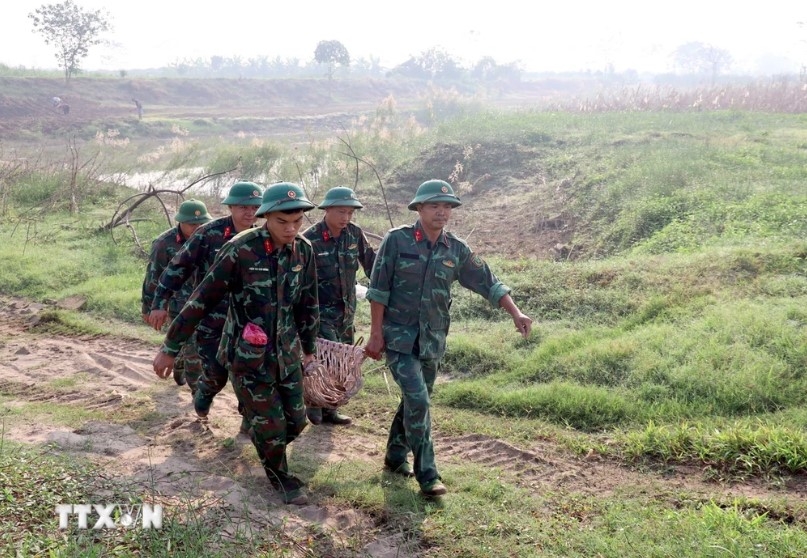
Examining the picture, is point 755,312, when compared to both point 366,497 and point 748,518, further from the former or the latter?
point 366,497

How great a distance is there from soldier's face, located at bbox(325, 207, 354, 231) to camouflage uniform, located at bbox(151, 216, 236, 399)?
71 cm

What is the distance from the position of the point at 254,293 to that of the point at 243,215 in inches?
51.4

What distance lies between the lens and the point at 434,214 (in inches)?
177

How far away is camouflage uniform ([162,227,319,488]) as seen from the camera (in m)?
4.14

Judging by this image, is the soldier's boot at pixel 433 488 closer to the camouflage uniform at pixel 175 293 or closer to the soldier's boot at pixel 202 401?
the soldier's boot at pixel 202 401

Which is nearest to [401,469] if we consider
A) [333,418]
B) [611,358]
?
[333,418]

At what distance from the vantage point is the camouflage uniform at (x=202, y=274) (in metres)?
5.16

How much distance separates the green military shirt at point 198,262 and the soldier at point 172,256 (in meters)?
0.70

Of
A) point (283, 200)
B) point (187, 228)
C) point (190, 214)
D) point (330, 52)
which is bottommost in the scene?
point (187, 228)

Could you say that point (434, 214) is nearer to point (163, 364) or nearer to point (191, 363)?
point (163, 364)

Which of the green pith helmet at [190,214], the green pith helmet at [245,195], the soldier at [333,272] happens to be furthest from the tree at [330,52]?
the green pith helmet at [245,195]

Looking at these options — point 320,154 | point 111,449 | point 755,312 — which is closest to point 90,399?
point 111,449

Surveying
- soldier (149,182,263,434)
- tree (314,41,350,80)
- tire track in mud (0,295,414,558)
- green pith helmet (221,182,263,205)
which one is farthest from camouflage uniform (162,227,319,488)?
tree (314,41,350,80)

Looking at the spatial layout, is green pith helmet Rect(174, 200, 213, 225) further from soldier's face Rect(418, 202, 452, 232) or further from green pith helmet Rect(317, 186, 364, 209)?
soldier's face Rect(418, 202, 452, 232)
